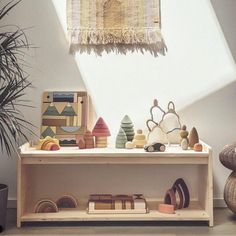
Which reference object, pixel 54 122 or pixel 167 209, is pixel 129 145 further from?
pixel 54 122

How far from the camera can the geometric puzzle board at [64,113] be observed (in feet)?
11.7

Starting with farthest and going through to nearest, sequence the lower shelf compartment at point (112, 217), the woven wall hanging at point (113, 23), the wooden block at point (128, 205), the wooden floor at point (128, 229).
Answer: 1. the woven wall hanging at point (113, 23)
2. the wooden block at point (128, 205)
3. the lower shelf compartment at point (112, 217)
4. the wooden floor at point (128, 229)

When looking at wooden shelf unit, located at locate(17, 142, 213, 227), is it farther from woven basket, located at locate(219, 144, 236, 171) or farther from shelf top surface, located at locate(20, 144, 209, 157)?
woven basket, located at locate(219, 144, 236, 171)

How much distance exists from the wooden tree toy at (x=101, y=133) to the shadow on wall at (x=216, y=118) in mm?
632

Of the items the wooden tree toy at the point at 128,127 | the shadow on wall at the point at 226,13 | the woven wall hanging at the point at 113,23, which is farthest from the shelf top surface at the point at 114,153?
the shadow on wall at the point at 226,13

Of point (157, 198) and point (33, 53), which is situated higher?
point (33, 53)

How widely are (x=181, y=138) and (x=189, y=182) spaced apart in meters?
0.45

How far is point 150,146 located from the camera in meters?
3.21

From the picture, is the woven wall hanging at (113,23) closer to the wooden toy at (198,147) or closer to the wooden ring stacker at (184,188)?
the wooden toy at (198,147)

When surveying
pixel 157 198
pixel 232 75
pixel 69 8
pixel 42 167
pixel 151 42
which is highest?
pixel 69 8

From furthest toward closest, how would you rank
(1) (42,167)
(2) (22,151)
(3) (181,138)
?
(1) (42,167) < (3) (181,138) < (2) (22,151)

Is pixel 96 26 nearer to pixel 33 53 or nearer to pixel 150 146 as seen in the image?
pixel 33 53

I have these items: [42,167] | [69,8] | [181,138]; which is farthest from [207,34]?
[42,167]

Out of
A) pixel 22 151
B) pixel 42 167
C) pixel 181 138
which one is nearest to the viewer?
pixel 22 151
